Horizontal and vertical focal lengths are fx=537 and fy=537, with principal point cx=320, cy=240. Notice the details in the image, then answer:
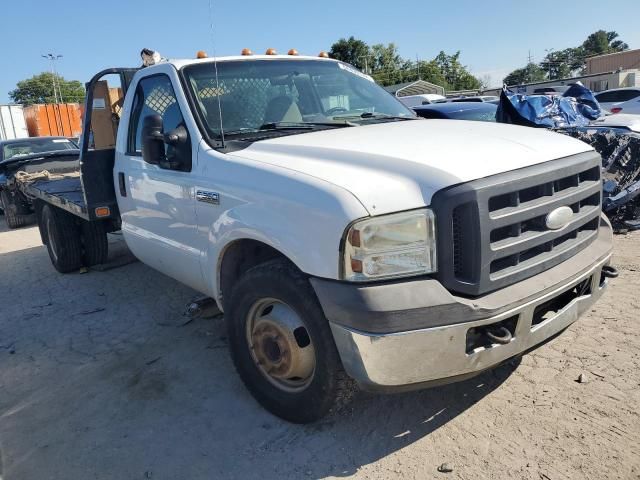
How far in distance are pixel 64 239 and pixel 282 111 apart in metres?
3.86

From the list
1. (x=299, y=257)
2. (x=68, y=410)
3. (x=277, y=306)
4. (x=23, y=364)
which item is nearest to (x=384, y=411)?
(x=277, y=306)

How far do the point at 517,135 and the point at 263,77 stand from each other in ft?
5.95

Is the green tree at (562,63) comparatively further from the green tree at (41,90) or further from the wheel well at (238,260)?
the wheel well at (238,260)

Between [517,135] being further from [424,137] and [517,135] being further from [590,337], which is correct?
[590,337]

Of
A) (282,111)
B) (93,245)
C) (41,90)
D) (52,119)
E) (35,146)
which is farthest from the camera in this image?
(41,90)

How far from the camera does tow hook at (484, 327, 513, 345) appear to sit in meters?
2.40

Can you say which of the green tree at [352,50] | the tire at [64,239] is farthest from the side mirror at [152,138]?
the green tree at [352,50]

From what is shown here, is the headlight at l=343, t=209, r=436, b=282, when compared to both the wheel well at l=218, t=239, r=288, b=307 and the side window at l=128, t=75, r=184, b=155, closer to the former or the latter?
the wheel well at l=218, t=239, r=288, b=307

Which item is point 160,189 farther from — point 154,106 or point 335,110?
point 335,110

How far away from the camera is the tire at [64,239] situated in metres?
6.22

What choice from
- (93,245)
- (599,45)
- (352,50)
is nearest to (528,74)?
(599,45)

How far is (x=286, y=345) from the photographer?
2.78 meters

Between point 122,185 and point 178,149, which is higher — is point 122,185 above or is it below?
below

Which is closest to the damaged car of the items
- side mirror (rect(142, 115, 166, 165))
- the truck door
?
the truck door
